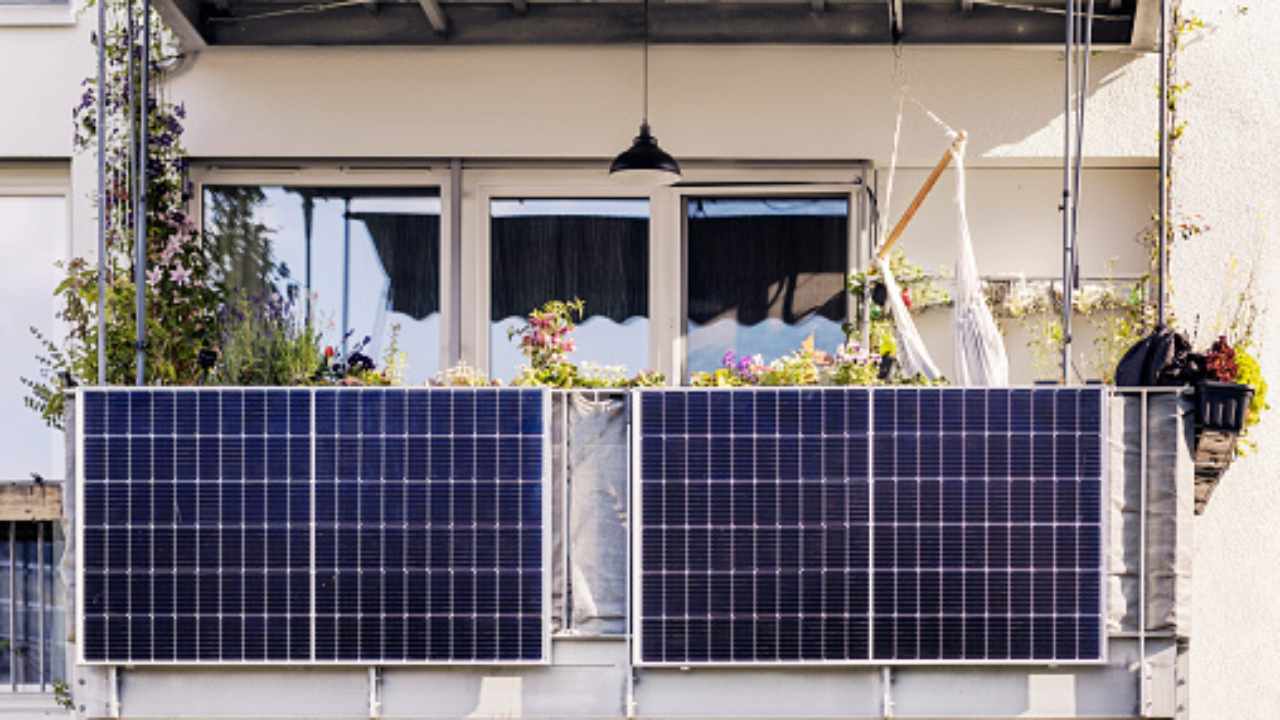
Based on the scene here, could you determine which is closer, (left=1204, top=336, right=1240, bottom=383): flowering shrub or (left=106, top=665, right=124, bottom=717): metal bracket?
(left=106, top=665, right=124, bottom=717): metal bracket

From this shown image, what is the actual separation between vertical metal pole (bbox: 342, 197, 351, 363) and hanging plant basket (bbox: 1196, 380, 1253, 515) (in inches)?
208

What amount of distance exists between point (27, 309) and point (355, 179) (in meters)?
2.41

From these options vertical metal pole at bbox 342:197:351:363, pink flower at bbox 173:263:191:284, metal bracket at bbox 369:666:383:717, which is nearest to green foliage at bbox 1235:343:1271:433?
metal bracket at bbox 369:666:383:717

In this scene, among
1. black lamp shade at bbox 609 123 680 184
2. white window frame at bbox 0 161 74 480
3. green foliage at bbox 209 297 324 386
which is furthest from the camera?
white window frame at bbox 0 161 74 480

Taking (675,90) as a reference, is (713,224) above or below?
below

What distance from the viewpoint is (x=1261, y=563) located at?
8.97 meters

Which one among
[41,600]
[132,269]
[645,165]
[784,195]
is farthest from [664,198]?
[41,600]

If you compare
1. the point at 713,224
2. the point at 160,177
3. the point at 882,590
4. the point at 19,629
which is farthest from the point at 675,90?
the point at 19,629

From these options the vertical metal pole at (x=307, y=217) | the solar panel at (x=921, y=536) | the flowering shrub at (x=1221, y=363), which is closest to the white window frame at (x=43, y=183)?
the vertical metal pole at (x=307, y=217)

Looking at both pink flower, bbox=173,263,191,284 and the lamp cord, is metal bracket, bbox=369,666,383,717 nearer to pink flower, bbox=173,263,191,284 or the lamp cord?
pink flower, bbox=173,263,191,284

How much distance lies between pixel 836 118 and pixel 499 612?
14.0 feet

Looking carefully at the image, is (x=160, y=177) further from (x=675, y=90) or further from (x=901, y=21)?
(x=901, y=21)

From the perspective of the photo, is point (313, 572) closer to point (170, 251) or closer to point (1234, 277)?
point (170, 251)

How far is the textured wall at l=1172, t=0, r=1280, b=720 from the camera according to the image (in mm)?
8938
